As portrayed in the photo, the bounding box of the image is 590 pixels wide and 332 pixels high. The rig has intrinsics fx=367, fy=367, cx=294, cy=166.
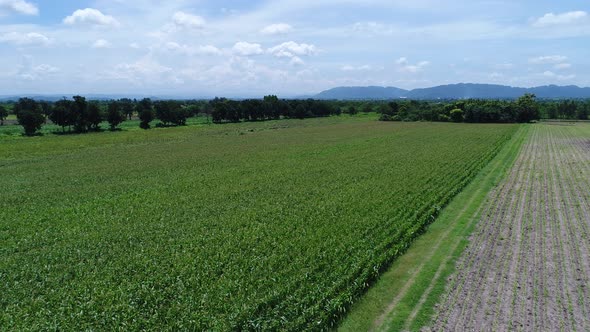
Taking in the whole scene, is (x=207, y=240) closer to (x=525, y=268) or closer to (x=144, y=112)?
(x=525, y=268)

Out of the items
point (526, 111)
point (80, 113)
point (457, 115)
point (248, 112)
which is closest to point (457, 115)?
point (457, 115)

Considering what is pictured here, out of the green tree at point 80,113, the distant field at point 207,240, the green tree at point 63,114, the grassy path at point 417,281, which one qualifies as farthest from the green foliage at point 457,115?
the green tree at point 63,114

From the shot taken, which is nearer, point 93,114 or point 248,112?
point 93,114

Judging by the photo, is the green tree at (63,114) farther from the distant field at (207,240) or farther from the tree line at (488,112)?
the tree line at (488,112)

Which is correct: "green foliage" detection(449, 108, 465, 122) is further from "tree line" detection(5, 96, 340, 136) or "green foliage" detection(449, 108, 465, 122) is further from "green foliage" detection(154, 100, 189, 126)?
"green foliage" detection(154, 100, 189, 126)

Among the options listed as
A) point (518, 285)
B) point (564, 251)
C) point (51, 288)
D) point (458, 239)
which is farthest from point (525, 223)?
point (51, 288)

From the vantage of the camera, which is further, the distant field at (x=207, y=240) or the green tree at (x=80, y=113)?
the green tree at (x=80, y=113)
